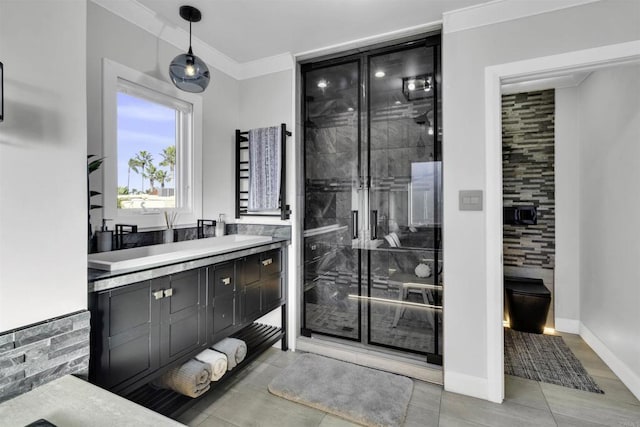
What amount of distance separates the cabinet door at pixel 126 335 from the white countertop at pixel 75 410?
10.7 inches

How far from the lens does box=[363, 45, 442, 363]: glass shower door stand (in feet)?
8.48

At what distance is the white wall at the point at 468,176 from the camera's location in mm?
2176

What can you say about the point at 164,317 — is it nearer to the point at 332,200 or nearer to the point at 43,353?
the point at 43,353

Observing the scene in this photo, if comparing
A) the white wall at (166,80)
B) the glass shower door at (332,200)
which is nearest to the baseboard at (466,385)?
the glass shower door at (332,200)

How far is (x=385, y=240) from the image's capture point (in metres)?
2.78

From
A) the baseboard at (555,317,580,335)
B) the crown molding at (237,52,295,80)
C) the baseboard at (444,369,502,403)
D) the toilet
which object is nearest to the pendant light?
the crown molding at (237,52,295,80)

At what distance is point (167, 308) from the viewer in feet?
5.83

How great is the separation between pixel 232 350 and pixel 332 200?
1477mm

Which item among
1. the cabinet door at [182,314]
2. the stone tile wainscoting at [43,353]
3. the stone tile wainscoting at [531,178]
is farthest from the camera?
the stone tile wainscoting at [531,178]

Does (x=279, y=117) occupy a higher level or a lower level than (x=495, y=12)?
lower

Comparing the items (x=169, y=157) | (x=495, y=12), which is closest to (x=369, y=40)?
(x=495, y=12)

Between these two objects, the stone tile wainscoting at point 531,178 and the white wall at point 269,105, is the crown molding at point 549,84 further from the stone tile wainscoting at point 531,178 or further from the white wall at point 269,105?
the white wall at point 269,105

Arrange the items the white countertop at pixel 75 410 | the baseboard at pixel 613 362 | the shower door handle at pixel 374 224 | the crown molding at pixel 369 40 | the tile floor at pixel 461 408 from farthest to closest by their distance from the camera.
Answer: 1. the shower door handle at pixel 374 224
2. the crown molding at pixel 369 40
3. the baseboard at pixel 613 362
4. the tile floor at pixel 461 408
5. the white countertop at pixel 75 410

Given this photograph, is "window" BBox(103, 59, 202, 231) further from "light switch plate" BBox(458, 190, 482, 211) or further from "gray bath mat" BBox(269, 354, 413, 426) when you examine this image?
"light switch plate" BBox(458, 190, 482, 211)
